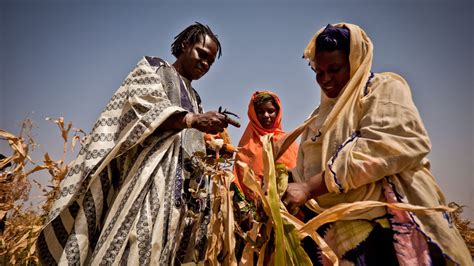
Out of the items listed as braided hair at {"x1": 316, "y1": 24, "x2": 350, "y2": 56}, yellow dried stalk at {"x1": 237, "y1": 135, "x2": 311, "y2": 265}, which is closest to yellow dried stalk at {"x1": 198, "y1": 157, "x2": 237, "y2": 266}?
yellow dried stalk at {"x1": 237, "y1": 135, "x2": 311, "y2": 265}

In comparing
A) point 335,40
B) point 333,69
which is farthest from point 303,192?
point 335,40

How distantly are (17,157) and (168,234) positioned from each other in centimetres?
218

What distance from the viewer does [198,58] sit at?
2.93 metres

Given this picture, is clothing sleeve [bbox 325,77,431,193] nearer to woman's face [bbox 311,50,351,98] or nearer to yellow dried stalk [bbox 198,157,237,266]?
woman's face [bbox 311,50,351,98]

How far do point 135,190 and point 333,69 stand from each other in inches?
49.7

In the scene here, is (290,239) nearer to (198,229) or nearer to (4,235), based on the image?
(198,229)

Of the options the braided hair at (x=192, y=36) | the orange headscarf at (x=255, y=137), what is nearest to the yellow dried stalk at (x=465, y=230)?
the orange headscarf at (x=255, y=137)

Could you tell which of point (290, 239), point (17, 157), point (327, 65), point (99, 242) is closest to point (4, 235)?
point (17, 157)

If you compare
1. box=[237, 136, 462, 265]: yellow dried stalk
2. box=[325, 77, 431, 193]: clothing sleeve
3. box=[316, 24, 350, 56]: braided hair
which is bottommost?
box=[237, 136, 462, 265]: yellow dried stalk

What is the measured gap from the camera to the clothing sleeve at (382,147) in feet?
5.21

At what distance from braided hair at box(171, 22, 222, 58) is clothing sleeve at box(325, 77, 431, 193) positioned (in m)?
1.69

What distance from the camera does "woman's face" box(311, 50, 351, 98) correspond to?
1.87 m

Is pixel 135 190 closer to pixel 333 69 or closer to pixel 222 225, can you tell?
pixel 222 225

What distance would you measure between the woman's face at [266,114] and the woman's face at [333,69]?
9.90ft
